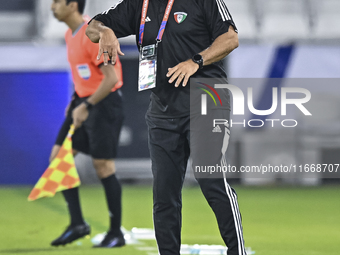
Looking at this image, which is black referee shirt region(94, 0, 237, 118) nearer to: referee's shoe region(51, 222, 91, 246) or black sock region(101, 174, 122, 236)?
black sock region(101, 174, 122, 236)

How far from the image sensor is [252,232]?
4.91 metres

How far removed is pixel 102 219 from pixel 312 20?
6.44 meters

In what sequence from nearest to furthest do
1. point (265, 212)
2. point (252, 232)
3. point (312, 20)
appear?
point (252, 232) → point (265, 212) → point (312, 20)

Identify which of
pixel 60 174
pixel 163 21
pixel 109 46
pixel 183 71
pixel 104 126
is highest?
pixel 163 21

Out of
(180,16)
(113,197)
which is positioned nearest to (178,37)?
(180,16)

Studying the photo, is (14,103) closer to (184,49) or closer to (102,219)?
(102,219)

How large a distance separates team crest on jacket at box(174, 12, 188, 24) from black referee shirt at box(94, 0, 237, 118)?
0.4 inches

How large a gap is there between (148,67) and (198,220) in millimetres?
3025

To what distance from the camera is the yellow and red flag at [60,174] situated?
4.45 m

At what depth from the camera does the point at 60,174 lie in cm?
446

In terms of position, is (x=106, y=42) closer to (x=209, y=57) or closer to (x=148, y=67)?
(x=148, y=67)

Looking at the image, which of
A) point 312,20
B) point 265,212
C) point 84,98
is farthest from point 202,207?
point 312,20

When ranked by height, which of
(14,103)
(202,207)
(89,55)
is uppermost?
(89,55)
